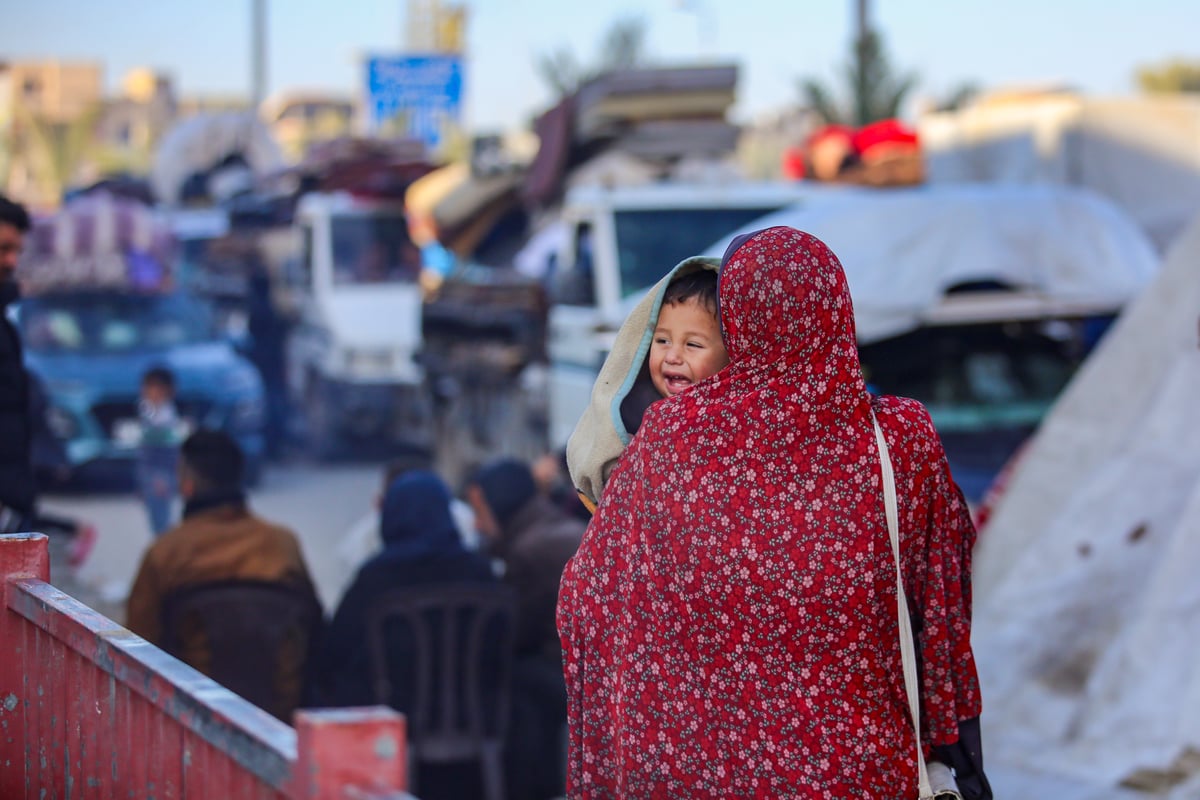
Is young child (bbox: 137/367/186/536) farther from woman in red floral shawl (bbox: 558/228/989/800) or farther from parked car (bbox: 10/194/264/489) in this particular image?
woman in red floral shawl (bbox: 558/228/989/800)

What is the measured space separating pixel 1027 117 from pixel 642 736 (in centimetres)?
1192

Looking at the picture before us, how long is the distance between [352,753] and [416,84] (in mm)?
19741

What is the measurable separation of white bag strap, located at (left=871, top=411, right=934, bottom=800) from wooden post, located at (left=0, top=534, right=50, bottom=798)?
143 cm

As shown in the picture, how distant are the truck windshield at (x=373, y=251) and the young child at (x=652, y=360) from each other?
41.8ft

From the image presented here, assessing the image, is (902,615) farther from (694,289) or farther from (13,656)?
(13,656)

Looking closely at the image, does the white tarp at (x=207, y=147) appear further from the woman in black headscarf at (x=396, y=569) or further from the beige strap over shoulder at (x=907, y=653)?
the beige strap over shoulder at (x=907, y=653)

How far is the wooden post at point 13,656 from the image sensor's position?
2633 mm

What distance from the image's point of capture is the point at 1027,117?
13.5 metres

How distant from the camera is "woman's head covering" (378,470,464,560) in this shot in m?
4.99

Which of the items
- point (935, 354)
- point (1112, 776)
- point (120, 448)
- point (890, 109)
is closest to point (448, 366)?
point (120, 448)

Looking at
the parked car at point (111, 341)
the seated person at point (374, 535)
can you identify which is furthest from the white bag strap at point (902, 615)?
the parked car at point (111, 341)

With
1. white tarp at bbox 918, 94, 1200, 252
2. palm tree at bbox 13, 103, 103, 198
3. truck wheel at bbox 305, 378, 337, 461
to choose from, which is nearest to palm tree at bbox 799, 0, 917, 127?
white tarp at bbox 918, 94, 1200, 252

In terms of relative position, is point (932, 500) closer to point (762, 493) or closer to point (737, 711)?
point (762, 493)

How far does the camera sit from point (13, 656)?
266cm
